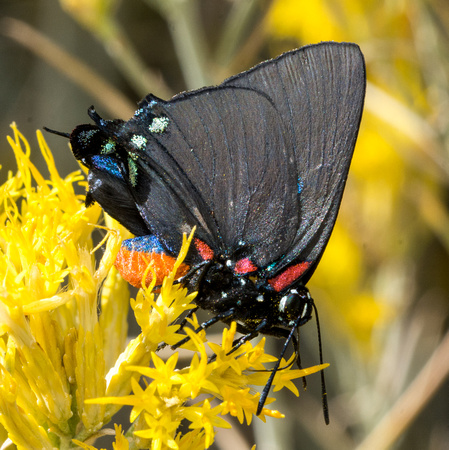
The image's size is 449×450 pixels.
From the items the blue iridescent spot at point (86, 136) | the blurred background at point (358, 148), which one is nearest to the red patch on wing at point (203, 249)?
the blue iridescent spot at point (86, 136)

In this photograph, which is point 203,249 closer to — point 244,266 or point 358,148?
point 244,266

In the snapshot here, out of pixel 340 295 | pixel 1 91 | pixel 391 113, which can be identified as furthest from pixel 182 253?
pixel 1 91

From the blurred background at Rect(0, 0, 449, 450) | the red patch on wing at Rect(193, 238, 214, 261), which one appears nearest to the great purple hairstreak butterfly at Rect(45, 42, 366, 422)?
the red patch on wing at Rect(193, 238, 214, 261)

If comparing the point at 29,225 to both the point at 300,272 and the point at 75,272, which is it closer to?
the point at 75,272

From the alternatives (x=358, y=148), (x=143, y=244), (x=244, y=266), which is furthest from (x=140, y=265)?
(x=358, y=148)

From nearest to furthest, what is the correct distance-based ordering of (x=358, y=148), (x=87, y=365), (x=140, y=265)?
(x=87, y=365)
(x=140, y=265)
(x=358, y=148)

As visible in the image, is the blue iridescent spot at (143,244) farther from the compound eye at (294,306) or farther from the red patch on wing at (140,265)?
the compound eye at (294,306)

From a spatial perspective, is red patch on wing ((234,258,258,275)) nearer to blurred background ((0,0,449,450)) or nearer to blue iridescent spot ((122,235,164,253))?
blue iridescent spot ((122,235,164,253))
